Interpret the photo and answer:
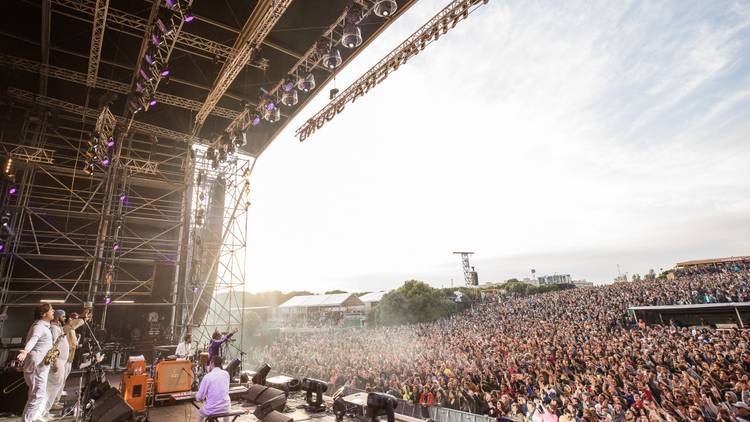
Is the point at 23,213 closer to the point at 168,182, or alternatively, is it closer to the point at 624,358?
the point at 168,182

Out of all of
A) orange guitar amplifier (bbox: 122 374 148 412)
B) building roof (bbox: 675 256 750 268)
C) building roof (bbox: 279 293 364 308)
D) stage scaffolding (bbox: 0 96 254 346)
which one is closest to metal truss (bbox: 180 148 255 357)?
stage scaffolding (bbox: 0 96 254 346)

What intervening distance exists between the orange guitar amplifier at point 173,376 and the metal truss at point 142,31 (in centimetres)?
712

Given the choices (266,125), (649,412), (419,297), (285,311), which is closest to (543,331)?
(649,412)

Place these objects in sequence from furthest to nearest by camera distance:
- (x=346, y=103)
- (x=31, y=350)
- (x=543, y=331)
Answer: (x=543, y=331) → (x=346, y=103) → (x=31, y=350)

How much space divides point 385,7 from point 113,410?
296 inches

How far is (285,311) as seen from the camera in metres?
48.3

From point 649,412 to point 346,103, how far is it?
980cm

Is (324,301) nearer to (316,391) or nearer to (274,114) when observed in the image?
(274,114)

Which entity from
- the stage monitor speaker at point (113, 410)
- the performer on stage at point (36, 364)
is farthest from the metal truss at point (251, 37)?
the stage monitor speaker at point (113, 410)

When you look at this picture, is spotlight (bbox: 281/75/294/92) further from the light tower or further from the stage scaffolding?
the light tower

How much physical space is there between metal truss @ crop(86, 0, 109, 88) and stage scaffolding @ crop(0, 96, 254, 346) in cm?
164

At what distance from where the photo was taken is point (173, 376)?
6.16 metres

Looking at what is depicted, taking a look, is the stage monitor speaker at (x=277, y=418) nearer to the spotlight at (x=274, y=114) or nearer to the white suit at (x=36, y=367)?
the white suit at (x=36, y=367)

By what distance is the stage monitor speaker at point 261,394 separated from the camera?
17.3 ft
